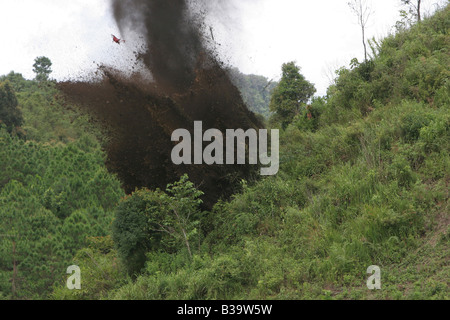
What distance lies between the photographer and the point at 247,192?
10.5 m

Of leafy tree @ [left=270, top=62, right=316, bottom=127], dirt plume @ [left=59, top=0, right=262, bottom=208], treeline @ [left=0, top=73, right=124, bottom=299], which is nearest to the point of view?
dirt plume @ [left=59, top=0, right=262, bottom=208]

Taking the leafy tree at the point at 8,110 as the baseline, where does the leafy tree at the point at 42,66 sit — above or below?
above

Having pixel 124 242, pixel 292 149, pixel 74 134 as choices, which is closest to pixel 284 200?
pixel 292 149

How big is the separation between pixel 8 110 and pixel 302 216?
698 inches

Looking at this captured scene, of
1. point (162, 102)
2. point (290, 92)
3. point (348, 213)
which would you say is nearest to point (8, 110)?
point (162, 102)

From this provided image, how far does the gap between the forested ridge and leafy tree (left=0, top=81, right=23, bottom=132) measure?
18.8ft

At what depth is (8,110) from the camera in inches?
800

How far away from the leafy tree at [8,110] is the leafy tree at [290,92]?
13.4m

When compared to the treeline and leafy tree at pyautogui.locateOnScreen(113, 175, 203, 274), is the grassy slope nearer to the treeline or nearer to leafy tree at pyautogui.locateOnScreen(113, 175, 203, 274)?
leafy tree at pyautogui.locateOnScreen(113, 175, 203, 274)

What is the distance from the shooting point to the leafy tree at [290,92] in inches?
741

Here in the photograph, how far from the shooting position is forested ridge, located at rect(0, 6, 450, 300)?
7.20m

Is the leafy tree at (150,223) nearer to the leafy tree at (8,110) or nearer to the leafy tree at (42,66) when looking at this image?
the leafy tree at (8,110)

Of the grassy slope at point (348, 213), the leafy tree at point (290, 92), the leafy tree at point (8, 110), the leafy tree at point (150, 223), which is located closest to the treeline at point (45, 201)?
the leafy tree at point (8, 110)

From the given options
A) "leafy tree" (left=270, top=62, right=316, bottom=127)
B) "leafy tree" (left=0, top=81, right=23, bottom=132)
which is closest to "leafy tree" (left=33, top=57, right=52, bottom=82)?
"leafy tree" (left=0, top=81, right=23, bottom=132)
